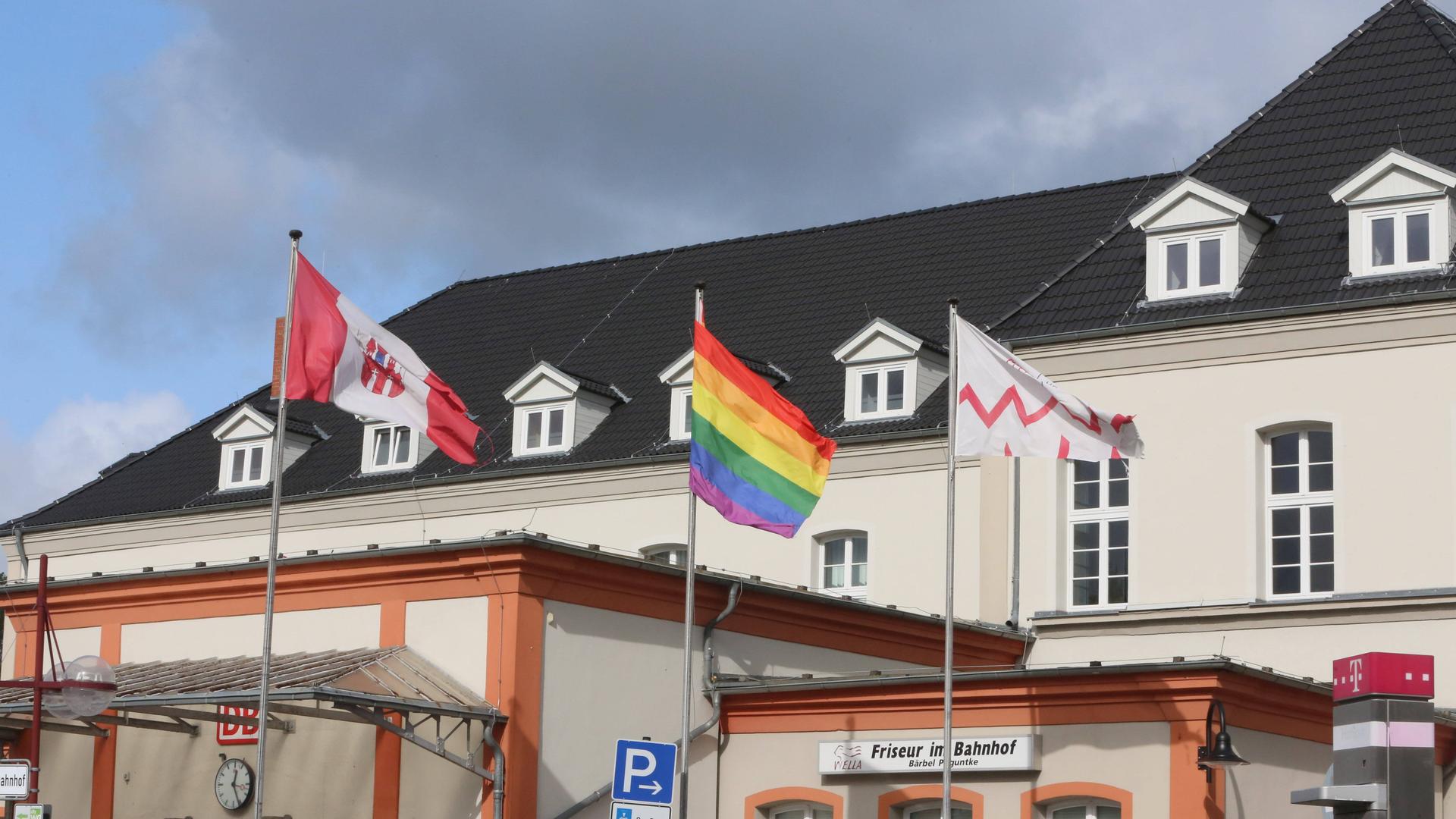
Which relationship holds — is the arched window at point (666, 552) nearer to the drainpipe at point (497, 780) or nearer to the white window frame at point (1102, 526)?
the white window frame at point (1102, 526)


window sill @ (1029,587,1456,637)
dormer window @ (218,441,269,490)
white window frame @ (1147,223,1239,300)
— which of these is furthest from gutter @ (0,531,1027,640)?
dormer window @ (218,441,269,490)

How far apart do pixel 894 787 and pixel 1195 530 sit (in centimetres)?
755

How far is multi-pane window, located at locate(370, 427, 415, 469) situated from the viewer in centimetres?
3691

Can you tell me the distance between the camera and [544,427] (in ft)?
115

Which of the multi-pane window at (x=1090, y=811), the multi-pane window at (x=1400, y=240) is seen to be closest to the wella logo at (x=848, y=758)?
the multi-pane window at (x=1090, y=811)

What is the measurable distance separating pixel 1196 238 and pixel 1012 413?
927 centimetres

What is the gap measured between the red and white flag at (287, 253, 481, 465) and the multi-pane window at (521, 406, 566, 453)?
16.3m

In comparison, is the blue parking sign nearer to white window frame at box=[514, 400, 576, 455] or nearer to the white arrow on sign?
the white arrow on sign

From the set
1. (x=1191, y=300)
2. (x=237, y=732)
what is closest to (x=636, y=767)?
(x=237, y=732)

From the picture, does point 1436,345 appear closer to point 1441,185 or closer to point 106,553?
point 1441,185

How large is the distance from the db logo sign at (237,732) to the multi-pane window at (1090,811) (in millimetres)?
8176

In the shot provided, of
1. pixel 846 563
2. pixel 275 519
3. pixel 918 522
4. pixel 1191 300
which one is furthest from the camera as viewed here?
pixel 846 563

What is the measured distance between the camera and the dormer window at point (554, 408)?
3478cm

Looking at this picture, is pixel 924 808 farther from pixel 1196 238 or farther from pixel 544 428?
pixel 544 428
